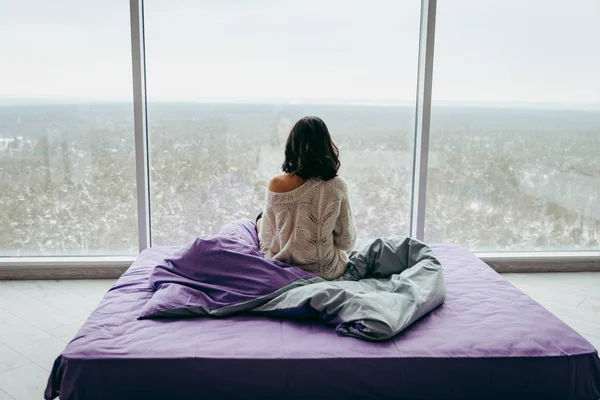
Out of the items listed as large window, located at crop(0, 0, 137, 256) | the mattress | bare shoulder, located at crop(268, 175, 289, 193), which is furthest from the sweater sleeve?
large window, located at crop(0, 0, 137, 256)

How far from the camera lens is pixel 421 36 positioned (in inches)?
139

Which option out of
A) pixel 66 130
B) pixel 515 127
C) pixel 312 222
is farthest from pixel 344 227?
pixel 66 130

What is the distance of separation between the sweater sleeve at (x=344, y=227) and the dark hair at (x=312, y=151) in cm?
12

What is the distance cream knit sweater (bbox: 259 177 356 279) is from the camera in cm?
229

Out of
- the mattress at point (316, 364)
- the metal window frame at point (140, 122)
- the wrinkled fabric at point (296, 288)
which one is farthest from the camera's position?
the metal window frame at point (140, 122)

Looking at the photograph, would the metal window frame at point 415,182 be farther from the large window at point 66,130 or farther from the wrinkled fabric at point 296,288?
the wrinkled fabric at point 296,288

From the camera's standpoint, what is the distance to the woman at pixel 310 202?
229 cm

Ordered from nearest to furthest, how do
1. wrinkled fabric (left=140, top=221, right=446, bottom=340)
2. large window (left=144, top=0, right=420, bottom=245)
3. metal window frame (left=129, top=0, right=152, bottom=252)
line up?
wrinkled fabric (left=140, top=221, right=446, bottom=340), metal window frame (left=129, top=0, right=152, bottom=252), large window (left=144, top=0, right=420, bottom=245)

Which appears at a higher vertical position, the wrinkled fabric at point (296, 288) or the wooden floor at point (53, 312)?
the wrinkled fabric at point (296, 288)

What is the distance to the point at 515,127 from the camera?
3.70 metres

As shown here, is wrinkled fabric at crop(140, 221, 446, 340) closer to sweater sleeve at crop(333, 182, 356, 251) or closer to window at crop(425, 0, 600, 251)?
sweater sleeve at crop(333, 182, 356, 251)

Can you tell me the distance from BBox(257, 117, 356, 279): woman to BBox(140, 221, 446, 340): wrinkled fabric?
0.10 meters

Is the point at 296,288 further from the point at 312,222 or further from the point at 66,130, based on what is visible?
the point at 66,130

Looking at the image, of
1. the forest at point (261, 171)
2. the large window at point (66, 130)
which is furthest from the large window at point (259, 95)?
the large window at point (66, 130)
